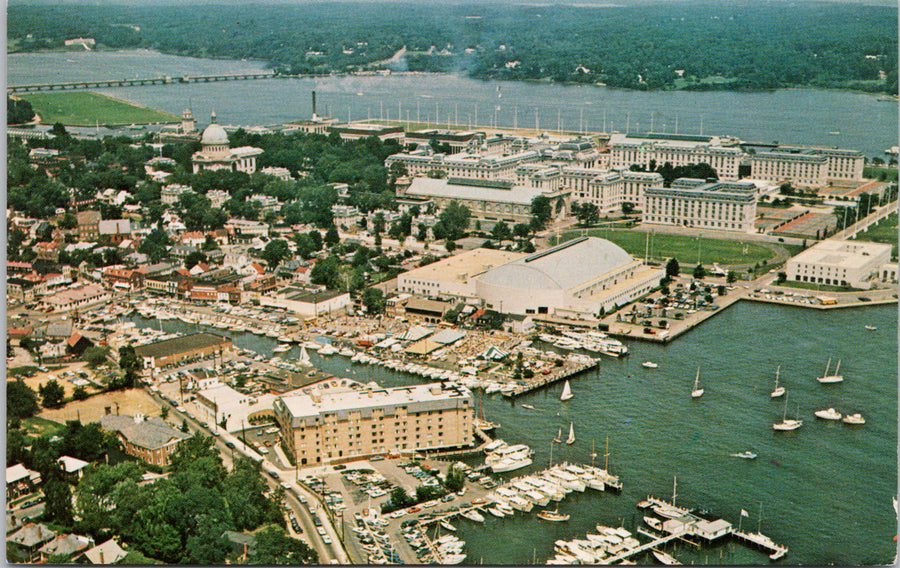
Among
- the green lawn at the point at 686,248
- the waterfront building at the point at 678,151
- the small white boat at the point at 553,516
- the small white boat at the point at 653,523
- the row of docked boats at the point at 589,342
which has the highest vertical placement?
the waterfront building at the point at 678,151

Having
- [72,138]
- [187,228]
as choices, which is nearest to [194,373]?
[187,228]

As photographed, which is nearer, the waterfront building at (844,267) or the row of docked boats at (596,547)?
the row of docked boats at (596,547)

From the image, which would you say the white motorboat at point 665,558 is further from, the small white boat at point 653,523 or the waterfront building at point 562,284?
the waterfront building at point 562,284

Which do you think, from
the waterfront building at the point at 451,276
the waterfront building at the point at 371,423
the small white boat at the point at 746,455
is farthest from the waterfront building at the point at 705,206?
the waterfront building at the point at 371,423

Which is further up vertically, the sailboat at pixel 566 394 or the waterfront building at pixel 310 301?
the waterfront building at pixel 310 301

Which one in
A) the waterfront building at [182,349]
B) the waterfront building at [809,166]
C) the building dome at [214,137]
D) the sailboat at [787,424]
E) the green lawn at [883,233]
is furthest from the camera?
the building dome at [214,137]

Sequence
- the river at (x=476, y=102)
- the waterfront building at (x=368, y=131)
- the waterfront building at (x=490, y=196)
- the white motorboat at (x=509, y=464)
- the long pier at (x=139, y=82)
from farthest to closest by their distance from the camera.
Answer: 1. the river at (x=476, y=102)
2. the waterfront building at (x=368, y=131)
3. the long pier at (x=139, y=82)
4. the waterfront building at (x=490, y=196)
5. the white motorboat at (x=509, y=464)

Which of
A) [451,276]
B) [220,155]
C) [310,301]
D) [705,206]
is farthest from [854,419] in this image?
[220,155]
